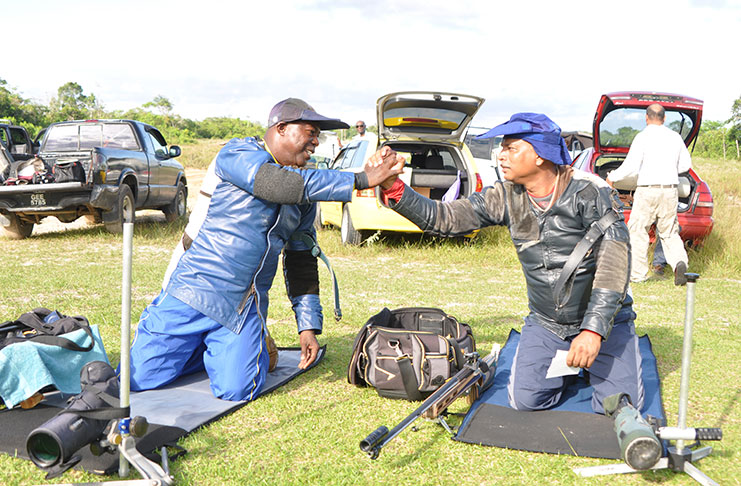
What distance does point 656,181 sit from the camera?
793cm

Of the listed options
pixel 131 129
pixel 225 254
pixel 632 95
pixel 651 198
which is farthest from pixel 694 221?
pixel 131 129

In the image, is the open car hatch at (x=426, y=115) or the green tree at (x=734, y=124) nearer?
the open car hatch at (x=426, y=115)

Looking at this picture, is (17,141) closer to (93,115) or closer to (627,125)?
(627,125)

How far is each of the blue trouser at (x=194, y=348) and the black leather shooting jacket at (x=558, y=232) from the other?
1.25 meters

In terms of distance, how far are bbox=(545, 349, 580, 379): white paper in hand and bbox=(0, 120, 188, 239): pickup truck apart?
22.6 feet

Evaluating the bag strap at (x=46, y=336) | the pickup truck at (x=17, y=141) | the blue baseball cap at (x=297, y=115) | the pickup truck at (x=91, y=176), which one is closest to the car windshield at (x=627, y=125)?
the blue baseball cap at (x=297, y=115)

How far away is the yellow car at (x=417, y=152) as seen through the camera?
8961mm

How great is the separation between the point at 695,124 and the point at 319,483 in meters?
8.25

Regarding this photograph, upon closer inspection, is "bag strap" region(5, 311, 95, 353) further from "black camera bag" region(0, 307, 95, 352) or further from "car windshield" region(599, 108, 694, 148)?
"car windshield" region(599, 108, 694, 148)

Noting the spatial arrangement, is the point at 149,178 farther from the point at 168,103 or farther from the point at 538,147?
the point at 168,103

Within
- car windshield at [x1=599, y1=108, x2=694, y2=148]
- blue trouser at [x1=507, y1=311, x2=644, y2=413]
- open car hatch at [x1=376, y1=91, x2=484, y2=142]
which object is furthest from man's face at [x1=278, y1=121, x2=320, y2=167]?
car windshield at [x1=599, y1=108, x2=694, y2=148]

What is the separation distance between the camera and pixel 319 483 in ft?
9.44

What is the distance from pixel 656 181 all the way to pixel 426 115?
3.19 m

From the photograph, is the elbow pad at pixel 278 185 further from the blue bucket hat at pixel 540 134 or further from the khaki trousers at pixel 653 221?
the khaki trousers at pixel 653 221
